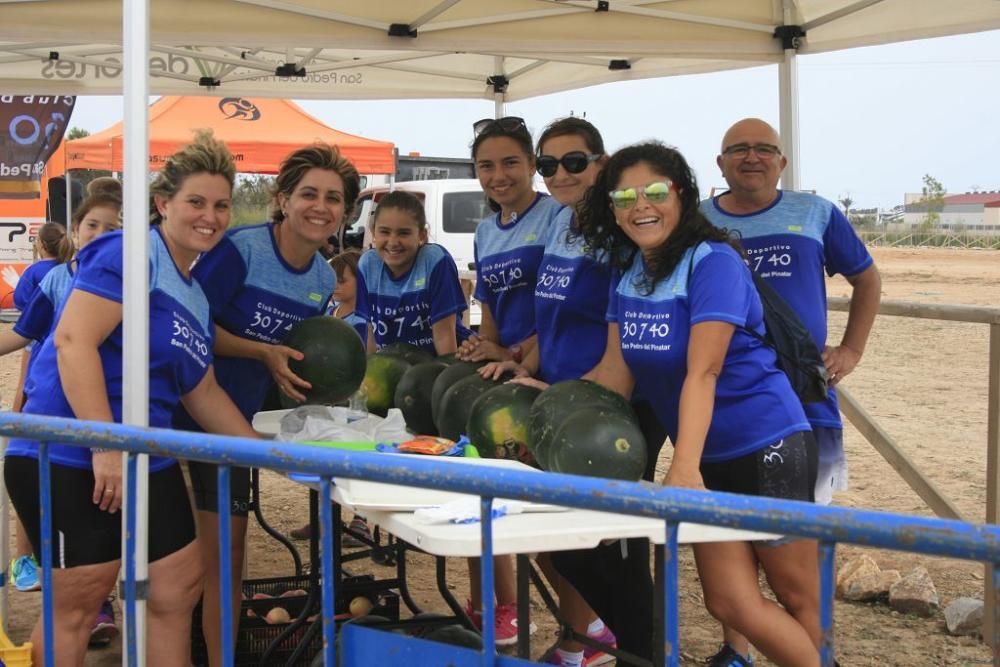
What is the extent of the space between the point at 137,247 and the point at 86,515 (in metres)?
0.80

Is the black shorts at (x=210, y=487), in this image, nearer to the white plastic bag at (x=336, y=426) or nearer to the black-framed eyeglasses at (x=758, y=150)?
the white plastic bag at (x=336, y=426)

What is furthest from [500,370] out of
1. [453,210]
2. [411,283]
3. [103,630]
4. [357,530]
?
[453,210]

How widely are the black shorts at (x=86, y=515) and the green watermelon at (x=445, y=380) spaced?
98 cm

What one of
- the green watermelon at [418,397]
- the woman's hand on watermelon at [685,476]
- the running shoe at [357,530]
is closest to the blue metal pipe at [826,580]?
the woman's hand on watermelon at [685,476]

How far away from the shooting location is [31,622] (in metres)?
5.41

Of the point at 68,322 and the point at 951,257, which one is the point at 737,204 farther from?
the point at 951,257

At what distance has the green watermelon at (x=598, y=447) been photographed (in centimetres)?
300

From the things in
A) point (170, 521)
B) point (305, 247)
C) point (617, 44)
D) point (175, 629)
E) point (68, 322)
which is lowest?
point (175, 629)

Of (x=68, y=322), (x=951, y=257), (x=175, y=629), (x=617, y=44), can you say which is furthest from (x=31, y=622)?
(x=951, y=257)

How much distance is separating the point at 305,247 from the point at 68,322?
1103 millimetres

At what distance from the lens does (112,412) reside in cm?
324

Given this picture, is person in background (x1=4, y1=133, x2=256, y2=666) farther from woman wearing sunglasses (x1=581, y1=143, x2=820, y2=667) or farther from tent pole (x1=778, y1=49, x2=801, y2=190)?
tent pole (x1=778, y1=49, x2=801, y2=190)

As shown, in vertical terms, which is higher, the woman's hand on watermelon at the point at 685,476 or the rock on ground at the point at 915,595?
the woman's hand on watermelon at the point at 685,476

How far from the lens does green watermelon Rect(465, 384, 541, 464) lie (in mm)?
3496
